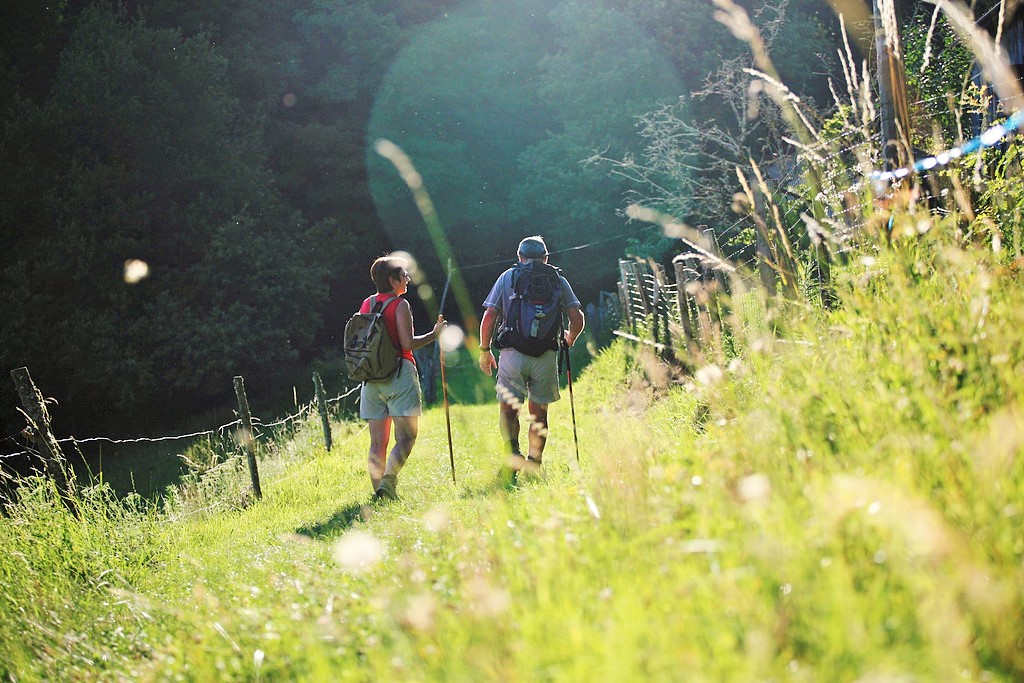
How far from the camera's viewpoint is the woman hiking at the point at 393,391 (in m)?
6.59

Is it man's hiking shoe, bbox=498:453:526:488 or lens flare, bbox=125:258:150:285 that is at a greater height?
lens flare, bbox=125:258:150:285

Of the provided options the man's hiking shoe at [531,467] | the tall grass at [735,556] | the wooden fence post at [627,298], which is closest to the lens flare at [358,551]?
the tall grass at [735,556]

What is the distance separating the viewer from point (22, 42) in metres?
23.2

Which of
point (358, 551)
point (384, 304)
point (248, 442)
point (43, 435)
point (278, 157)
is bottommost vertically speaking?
point (248, 442)

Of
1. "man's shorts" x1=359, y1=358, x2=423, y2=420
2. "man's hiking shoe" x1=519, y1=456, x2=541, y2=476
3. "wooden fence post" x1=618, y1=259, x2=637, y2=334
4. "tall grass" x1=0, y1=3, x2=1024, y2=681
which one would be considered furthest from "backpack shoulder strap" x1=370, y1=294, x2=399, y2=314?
"wooden fence post" x1=618, y1=259, x2=637, y2=334

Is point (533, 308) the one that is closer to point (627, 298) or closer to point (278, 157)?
point (627, 298)

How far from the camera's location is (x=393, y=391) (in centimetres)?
667

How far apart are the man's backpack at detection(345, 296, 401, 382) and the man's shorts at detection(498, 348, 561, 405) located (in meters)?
0.81

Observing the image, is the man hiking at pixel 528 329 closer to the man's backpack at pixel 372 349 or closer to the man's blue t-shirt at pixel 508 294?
the man's blue t-shirt at pixel 508 294

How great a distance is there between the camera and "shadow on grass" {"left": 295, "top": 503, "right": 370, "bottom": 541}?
5.53m

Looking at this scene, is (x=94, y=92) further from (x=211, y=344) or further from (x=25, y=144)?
(x=211, y=344)

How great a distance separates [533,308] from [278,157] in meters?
23.1

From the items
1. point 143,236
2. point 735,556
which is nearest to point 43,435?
point 735,556

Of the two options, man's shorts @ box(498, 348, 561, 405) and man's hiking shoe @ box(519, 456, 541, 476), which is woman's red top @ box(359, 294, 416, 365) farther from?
man's hiking shoe @ box(519, 456, 541, 476)
